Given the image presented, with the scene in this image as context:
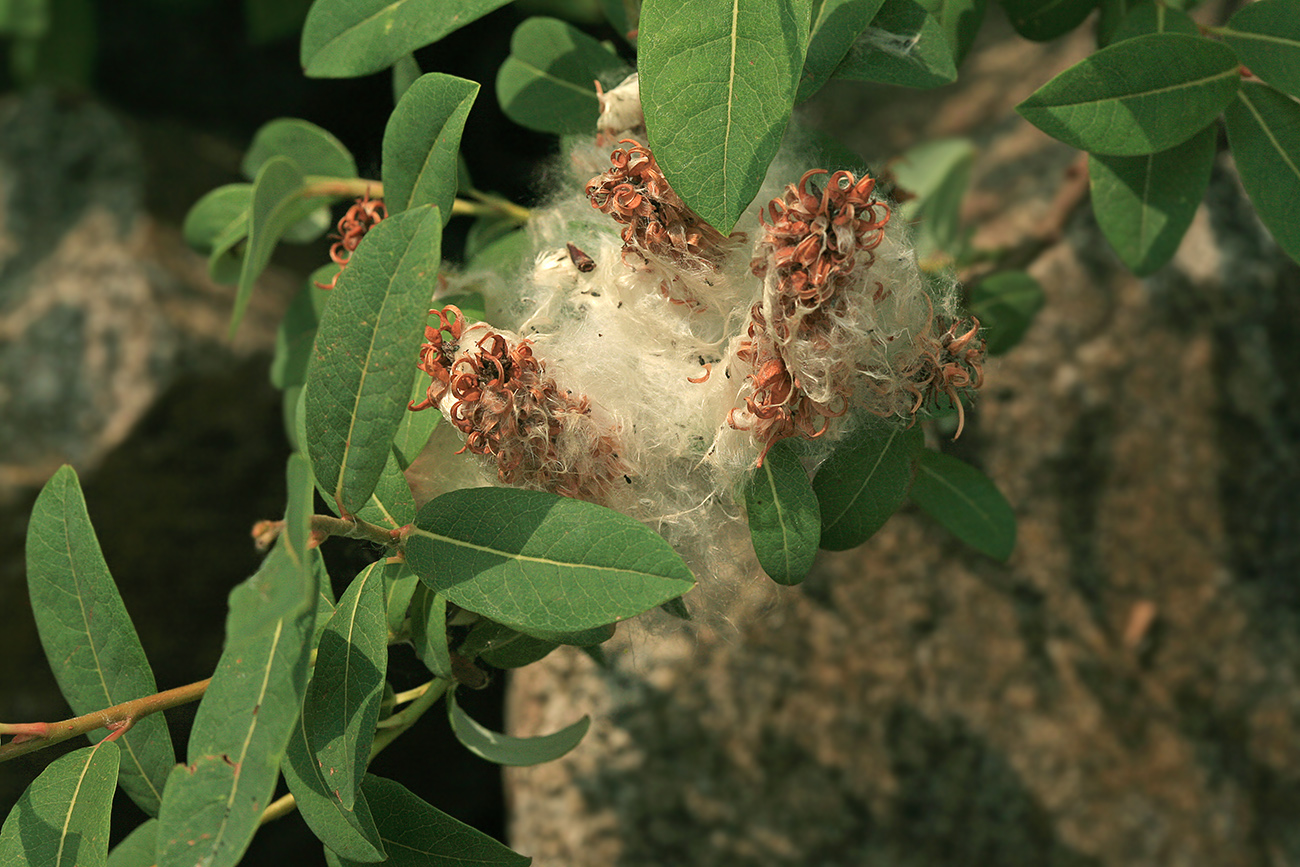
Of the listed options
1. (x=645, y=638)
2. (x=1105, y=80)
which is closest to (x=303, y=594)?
(x=645, y=638)

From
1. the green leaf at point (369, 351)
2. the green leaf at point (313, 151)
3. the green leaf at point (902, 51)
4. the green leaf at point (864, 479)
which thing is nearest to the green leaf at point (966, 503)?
the green leaf at point (864, 479)

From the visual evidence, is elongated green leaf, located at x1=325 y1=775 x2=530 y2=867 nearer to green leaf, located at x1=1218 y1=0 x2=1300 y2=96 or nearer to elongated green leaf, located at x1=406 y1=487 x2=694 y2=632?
elongated green leaf, located at x1=406 y1=487 x2=694 y2=632

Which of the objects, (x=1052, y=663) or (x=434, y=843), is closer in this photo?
(x=434, y=843)

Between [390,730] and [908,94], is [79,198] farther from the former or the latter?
[908,94]

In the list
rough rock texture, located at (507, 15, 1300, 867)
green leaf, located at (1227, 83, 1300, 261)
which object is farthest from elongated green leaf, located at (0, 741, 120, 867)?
green leaf, located at (1227, 83, 1300, 261)

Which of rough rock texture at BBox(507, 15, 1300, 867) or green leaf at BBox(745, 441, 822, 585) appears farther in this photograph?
rough rock texture at BBox(507, 15, 1300, 867)

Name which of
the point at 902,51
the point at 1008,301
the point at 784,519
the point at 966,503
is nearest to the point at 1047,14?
the point at 902,51

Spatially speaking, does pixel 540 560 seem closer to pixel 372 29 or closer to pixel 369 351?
pixel 369 351
